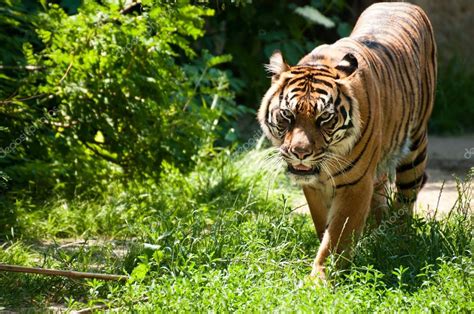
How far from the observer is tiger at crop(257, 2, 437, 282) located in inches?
203

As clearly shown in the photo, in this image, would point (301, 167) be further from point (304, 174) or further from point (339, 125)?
point (339, 125)

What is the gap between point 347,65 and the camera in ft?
17.7

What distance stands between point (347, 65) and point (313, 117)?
449 millimetres

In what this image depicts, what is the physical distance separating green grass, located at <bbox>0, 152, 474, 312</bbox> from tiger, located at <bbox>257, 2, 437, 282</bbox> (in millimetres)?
197

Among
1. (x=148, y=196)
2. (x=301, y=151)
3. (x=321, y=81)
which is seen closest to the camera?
(x=301, y=151)

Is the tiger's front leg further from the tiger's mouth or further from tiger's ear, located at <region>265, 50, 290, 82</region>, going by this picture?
tiger's ear, located at <region>265, 50, 290, 82</region>

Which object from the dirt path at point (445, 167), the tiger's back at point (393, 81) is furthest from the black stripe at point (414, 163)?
the dirt path at point (445, 167)

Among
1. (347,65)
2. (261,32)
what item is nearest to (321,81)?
(347,65)

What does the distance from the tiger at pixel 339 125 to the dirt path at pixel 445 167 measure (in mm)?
1665

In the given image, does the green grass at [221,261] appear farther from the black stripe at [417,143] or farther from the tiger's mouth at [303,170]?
the black stripe at [417,143]

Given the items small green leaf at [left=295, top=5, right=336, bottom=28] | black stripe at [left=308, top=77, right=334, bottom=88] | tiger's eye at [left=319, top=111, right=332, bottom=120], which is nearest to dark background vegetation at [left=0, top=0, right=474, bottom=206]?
black stripe at [left=308, top=77, right=334, bottom=88]

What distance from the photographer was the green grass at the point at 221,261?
4.46 m

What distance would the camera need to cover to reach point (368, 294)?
473cm

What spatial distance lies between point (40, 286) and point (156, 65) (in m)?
2.25
